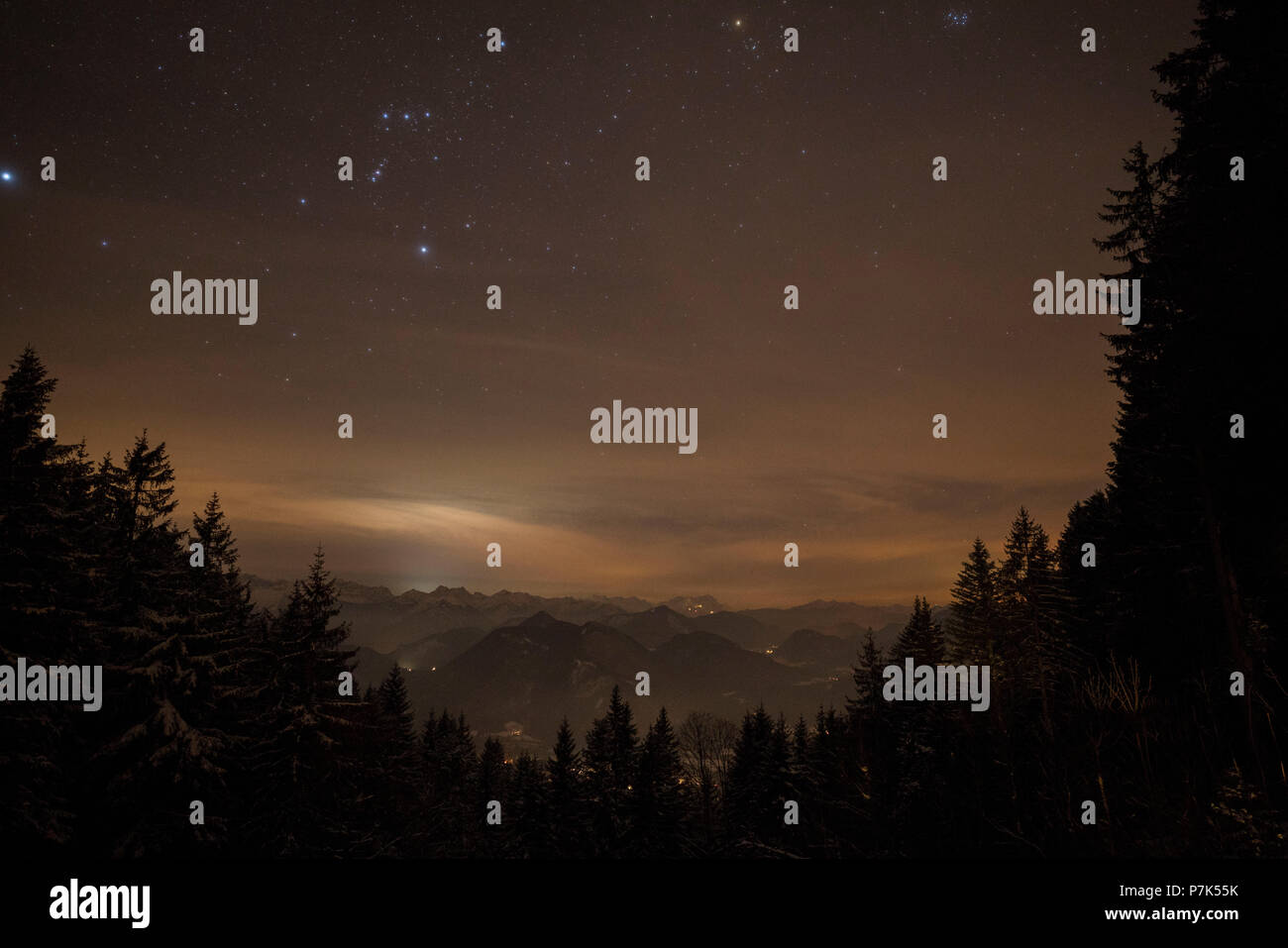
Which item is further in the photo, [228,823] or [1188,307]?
[228,823]

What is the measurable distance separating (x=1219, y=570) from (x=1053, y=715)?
277 inches

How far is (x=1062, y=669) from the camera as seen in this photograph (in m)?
21.0

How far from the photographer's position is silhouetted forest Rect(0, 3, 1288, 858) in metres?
13.2

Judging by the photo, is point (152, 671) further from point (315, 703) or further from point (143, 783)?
point (315, 703)

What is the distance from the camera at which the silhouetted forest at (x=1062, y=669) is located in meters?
13.2

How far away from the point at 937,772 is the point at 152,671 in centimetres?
3216

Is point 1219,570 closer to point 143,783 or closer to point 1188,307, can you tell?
point 1188,307

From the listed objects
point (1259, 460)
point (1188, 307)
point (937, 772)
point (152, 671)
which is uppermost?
point (1188, 307)

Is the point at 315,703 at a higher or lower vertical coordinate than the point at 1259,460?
lower

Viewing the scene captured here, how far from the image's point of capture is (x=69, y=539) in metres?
16.9
